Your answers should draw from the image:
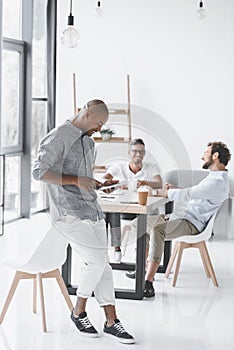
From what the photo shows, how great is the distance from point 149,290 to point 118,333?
0.93 meters

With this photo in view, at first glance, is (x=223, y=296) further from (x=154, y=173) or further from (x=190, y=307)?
(x=154, y=173)

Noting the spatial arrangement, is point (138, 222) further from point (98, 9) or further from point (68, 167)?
point (98, 9)

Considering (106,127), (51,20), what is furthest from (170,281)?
(51,20)

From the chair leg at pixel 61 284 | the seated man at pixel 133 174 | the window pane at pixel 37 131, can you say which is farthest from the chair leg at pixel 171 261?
the window pane at pixel 37 131

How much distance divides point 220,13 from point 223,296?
3.63 m

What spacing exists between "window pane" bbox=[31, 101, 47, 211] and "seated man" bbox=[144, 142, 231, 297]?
310cm

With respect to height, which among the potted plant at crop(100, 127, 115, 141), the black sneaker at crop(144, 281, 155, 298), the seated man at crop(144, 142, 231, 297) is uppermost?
the potted plant at crop(100, 127, 115, 141)

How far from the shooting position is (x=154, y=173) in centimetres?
547

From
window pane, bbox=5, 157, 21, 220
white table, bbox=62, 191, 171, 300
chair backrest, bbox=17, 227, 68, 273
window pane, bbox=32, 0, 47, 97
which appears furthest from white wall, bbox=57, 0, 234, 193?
chair backrest, bbox=17, 227, 68, 273

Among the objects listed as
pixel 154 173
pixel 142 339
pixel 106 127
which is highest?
pixel 106 127

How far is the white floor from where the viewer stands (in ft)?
11.8

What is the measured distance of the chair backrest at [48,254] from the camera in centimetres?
373

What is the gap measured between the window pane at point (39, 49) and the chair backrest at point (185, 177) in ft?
6.36

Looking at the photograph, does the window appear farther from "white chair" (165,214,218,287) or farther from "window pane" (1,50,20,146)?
"white chair" (165,214,218,287)
